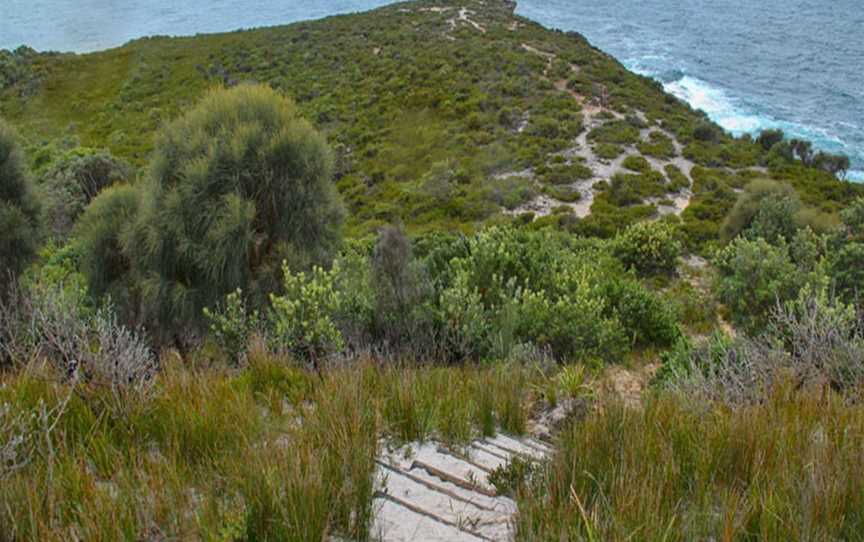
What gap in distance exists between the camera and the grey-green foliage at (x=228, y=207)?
10586 mm

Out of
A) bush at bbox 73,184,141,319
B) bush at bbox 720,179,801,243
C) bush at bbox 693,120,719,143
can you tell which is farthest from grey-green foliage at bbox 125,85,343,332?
bush at bbox 693,120,719,143

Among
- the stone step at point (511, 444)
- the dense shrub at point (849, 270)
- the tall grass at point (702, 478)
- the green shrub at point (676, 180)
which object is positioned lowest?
the green shrub at point (676, 180)

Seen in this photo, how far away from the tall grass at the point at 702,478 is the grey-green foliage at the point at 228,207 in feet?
26.3

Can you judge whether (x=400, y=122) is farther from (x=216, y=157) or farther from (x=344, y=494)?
(x=344, y=494)

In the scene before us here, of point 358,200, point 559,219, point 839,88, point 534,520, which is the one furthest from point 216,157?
point 839,88

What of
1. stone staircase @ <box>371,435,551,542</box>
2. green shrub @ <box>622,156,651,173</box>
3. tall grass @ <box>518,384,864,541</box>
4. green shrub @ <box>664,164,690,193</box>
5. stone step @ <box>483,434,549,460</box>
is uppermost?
tall grass @ <box>518,384,864,541</box>

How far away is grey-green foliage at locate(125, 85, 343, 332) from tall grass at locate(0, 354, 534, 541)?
5.51m

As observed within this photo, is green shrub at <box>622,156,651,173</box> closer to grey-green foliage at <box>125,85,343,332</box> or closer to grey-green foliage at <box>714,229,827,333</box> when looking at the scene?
grey-green foliage at <box>714,229,827,333</box>

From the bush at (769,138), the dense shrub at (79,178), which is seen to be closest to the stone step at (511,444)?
the dense shrub at (79,178)

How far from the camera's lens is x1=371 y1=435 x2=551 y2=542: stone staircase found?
9.89ft

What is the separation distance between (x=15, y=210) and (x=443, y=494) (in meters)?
12.5

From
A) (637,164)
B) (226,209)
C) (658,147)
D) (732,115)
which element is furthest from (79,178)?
(732,115)

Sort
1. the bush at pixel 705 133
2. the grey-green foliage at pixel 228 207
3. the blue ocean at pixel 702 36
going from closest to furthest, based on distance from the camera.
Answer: the grey-green foliage at pixel 228 207
the bush at pixel 705 133
the blue ocean at pixel 702 36

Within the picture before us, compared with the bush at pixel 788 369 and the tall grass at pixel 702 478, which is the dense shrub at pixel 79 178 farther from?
the tall grass at pixel 702 478
